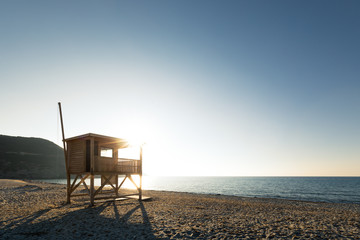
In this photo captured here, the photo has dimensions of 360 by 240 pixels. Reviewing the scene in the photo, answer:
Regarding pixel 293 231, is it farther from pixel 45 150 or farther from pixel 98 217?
pixel 45 150

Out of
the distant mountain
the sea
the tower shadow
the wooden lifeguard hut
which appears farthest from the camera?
the distant mountain

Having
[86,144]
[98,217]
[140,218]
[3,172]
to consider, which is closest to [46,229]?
[98,217]

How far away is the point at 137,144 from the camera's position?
19375 mm

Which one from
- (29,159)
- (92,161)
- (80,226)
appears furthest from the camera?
(29,159)

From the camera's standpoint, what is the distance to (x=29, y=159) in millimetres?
113188

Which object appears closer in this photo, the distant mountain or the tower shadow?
the tower shadow

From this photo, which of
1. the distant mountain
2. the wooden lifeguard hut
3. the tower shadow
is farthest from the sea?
the tower shadow

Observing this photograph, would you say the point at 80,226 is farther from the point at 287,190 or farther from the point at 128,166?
the point at 287,190

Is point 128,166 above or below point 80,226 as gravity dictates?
above

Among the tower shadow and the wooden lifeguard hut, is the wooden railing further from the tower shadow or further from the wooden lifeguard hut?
the tower shadow

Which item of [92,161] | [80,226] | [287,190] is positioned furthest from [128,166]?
[287,190]

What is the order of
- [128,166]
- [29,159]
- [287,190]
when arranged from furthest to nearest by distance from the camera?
[29,159]
[287,190]
[128,166]

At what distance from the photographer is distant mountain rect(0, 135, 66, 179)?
102 metres

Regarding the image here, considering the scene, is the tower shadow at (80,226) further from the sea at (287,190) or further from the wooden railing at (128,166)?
the sea at (287,190)
